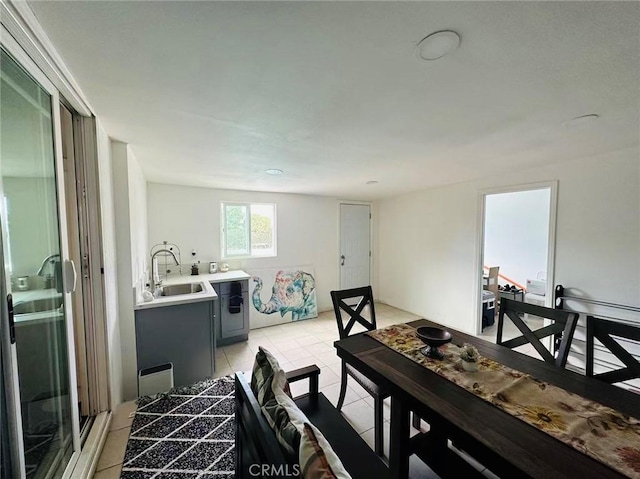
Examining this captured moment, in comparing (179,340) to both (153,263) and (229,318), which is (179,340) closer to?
(229,318)

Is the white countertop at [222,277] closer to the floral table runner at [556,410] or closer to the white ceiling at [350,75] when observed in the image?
the white ceiling at [350,75]

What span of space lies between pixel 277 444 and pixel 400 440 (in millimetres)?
854

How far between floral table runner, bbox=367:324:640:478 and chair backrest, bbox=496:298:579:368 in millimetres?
477

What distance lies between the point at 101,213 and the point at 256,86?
141 centimetres

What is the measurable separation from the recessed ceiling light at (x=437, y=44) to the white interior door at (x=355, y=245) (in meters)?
4.06

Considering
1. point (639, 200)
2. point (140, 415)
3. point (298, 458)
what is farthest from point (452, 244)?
point (140, 415)

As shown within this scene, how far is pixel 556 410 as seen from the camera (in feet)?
3.57

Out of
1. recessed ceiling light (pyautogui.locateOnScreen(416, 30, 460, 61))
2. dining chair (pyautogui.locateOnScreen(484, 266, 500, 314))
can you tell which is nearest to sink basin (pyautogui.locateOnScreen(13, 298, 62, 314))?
recessed ceiling light (pyautogui.locateOnScreen(416, 30, 460, 61))

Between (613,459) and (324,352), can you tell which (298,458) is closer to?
(613,459)

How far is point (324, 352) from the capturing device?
3.24 metres

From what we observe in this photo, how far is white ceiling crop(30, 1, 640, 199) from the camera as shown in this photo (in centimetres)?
88

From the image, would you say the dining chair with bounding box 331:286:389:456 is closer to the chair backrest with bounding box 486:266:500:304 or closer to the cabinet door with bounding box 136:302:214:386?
the cabinet door with bounding box 136:302:214:386

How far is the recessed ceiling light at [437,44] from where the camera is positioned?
959 millimetres

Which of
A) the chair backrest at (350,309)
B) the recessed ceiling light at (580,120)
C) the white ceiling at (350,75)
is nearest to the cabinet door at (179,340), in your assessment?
the chair backrest at (350,309)
